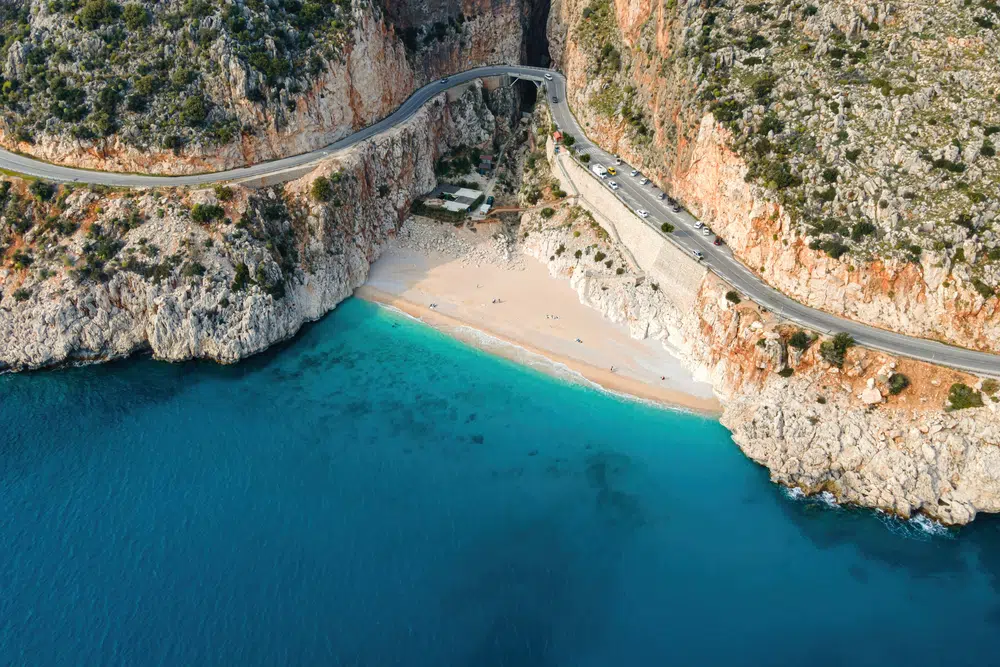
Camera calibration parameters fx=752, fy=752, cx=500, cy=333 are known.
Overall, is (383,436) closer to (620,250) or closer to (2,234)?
(620,250)

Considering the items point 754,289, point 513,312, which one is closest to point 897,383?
point 754,289

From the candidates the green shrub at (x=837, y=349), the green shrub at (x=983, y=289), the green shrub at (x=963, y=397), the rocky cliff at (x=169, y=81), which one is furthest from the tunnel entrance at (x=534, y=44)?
the green shrub at (x=963, y=397)

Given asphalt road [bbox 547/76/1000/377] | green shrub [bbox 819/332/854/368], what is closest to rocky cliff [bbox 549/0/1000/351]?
asphalt road [bbox 547/76/1000/377]

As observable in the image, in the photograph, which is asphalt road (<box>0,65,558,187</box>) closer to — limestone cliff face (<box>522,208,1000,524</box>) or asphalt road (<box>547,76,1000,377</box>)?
asphalt road (<box>547,76,1000,377</box>)

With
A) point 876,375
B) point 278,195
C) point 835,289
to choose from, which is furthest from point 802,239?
point 278,195

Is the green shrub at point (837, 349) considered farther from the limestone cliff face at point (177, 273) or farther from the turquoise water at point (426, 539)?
Answer: the limestone cliff face at point (177, 273)

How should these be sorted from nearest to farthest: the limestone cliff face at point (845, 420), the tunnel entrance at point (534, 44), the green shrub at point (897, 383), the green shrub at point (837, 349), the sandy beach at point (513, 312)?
the limestone cliff face at point (845, 420) → the green shrub at point (897, 383) → the green shrub at point (837, 349) → the sandy beach at point (513, 312) → the tunnel entrance at point (534, 44)

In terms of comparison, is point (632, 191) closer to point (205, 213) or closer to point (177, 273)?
point (205, 213)
